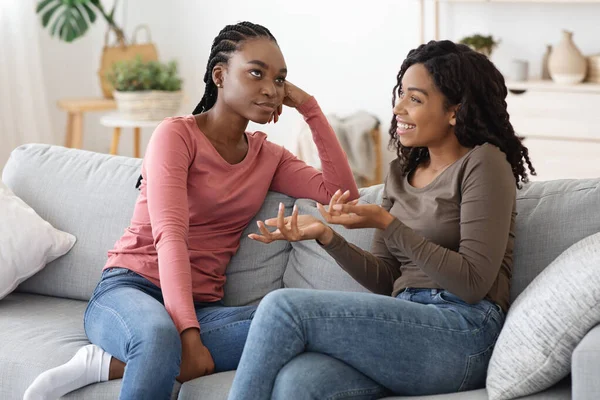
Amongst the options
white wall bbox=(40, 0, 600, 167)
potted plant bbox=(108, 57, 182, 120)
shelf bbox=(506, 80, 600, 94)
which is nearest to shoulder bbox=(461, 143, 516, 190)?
shelf bbox=(506, 80, 600, 94)

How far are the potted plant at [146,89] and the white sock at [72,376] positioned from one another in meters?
2.34

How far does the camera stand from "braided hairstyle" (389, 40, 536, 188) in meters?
1.89

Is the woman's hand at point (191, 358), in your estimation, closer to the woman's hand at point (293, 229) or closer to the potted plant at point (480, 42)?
the woman's hand at point (293, 229)

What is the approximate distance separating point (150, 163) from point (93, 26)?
3.59 meters

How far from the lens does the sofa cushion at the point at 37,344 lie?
6.53ft

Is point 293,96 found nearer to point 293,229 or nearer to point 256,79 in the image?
point 256,79

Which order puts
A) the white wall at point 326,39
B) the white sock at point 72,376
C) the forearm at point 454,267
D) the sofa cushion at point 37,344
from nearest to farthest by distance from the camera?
1. the forearm at point 454,267
2. the white sock at point 72,376
3. the sofa cushion at point 37,344
4. the white wall at point 326,39

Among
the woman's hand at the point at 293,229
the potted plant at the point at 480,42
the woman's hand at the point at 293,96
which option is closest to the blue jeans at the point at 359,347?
the woman's hand at the point at 293,229

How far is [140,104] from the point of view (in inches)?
164

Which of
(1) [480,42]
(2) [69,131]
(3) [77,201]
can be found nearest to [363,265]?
(3) [77,201]

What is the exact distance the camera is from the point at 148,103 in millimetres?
4172

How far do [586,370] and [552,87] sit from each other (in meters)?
2.76

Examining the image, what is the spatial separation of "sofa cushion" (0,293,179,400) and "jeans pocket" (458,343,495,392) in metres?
0.60

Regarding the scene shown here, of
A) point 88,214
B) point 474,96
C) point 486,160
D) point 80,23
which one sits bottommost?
point 88,214
